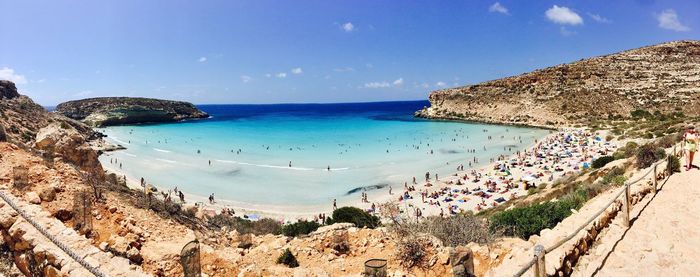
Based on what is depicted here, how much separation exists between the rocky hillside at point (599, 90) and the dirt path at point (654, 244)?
→ 59067 mm

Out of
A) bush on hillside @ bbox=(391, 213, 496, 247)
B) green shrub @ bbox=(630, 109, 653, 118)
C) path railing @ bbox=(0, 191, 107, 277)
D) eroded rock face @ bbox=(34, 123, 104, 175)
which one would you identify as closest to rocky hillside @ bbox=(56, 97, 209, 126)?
eroded rock face @ bbox=(34, 123, 104, 175)

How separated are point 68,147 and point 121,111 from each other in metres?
109

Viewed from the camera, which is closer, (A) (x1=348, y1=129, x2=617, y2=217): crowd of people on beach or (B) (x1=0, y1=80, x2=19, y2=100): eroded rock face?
(A) (x1=348, y1=129, x2=617, y2=217): crowd of people on beach

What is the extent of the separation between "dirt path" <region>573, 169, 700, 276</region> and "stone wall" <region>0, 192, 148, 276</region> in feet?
25.1

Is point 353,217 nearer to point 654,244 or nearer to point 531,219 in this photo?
point 531,219

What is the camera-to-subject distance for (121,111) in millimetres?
108562

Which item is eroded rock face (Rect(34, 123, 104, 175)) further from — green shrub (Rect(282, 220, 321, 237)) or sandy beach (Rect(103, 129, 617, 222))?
green shrub (Rect(282, 220, 321, 237))

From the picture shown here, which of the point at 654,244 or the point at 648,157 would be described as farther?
the point at 648,157

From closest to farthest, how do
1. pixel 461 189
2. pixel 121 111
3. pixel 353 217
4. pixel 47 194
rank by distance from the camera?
pixel 47 194
pixel 353 217
pixel 461 189
pixel 121 111

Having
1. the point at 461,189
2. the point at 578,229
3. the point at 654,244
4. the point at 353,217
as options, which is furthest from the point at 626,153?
the point at 578,229

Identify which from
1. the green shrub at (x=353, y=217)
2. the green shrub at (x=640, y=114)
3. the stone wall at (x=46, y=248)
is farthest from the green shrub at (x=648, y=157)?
the green shrub at (x=640, y=114)

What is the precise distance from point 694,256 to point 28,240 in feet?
38.7

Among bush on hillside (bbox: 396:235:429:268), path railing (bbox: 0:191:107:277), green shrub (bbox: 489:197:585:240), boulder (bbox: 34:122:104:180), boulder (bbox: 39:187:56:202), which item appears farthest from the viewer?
boulder (bbox: 34:122:104:180)

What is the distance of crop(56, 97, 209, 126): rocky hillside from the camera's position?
104025 mm
